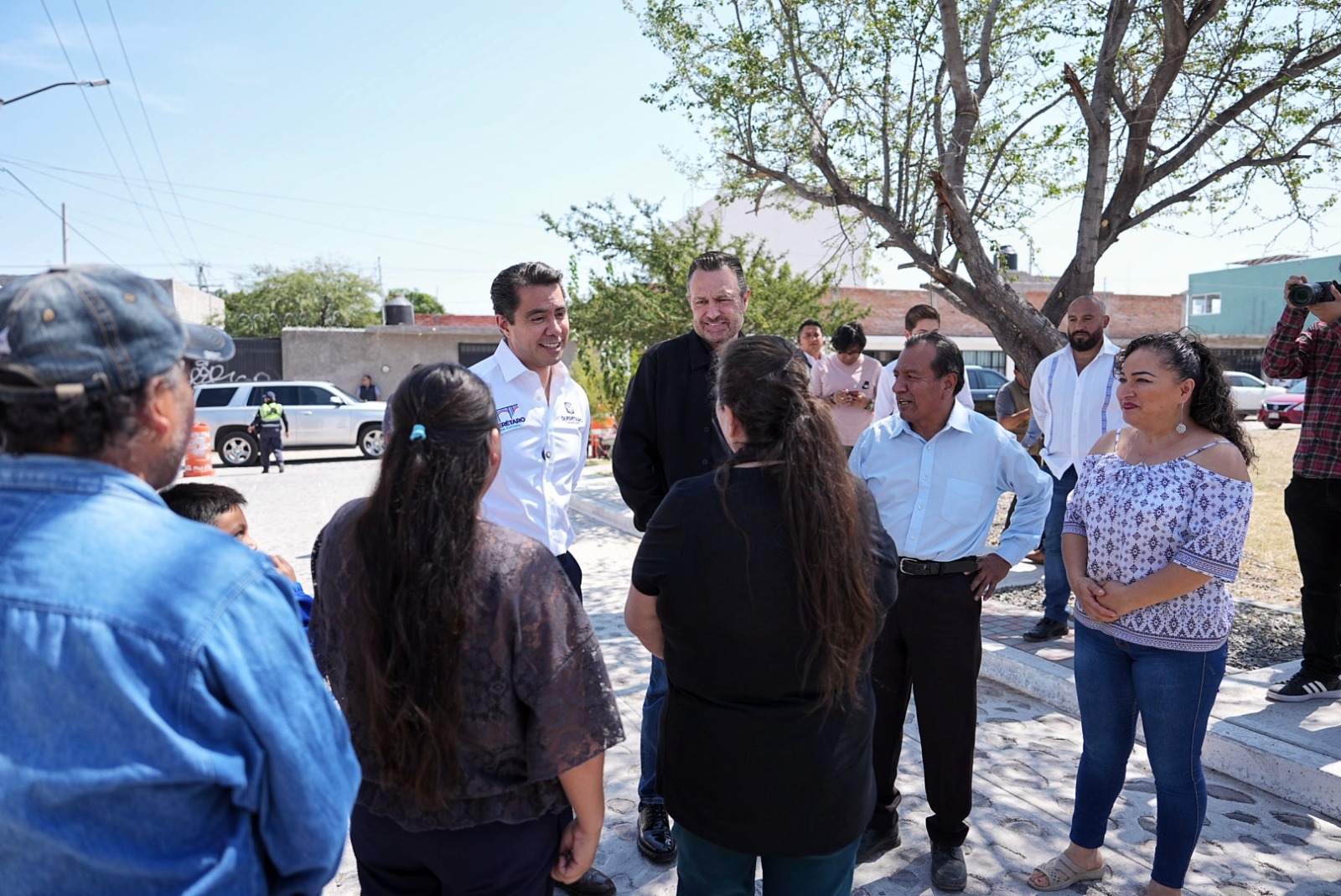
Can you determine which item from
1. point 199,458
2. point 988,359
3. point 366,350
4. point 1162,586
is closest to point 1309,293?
point 1162,586

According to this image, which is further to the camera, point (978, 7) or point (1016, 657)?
point (978, 7)

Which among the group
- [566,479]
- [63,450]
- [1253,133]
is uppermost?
[1253,133]

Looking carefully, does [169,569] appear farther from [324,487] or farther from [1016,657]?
[324,487]

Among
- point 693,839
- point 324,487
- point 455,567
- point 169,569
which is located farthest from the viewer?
point 324,487

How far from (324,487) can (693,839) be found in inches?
550

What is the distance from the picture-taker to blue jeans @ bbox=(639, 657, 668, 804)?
3.45 m

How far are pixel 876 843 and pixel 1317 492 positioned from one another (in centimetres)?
301

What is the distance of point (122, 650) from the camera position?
112 centimetres

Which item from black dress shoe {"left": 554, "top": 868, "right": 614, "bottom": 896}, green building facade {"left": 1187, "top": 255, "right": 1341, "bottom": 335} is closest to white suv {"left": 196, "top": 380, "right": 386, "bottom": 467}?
black dress shoe {"left": 554, "top": 868, "right": 614, "bottom": 896}

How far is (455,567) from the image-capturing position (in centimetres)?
171

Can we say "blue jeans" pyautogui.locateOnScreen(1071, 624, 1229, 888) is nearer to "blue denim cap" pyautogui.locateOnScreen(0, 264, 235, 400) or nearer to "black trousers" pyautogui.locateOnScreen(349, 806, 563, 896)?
"black trousers" pyautogui.locateOnScreen(349, 806, 563, 896)

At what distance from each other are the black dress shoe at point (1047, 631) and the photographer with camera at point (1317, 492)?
4.16 feet

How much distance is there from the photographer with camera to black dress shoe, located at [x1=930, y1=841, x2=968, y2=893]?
2.44m

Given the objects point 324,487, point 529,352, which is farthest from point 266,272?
point 529,352
